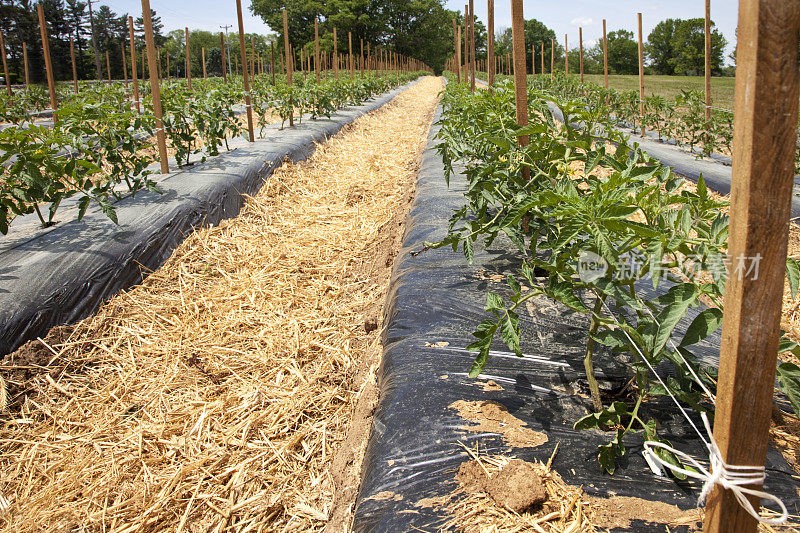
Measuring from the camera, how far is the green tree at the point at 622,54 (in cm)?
5906

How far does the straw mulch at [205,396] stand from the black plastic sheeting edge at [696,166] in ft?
8.61

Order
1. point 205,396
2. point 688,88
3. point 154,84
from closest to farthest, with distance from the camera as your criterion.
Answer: point 205,396
point 154,84
point 688,88

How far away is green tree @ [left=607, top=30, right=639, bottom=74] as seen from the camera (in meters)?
59.1

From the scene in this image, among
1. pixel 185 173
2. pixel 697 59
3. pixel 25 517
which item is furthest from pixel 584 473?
pixel 697 59

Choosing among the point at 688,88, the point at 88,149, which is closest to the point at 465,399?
the point at 88,149

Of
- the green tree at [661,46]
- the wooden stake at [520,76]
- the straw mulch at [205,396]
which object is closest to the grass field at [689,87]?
the wooden stake at [520,76]

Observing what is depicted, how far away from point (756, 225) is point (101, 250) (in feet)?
10.3

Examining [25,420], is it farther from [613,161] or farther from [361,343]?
[613,161]

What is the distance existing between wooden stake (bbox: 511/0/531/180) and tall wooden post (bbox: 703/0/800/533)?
71.3 inches

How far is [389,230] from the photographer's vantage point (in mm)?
4180

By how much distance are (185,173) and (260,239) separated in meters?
1.07

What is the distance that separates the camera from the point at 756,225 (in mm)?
826

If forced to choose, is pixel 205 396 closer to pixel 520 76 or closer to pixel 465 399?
pixel 465 399

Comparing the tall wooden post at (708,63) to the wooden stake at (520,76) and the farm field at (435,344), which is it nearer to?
the farm field at (435,344)
